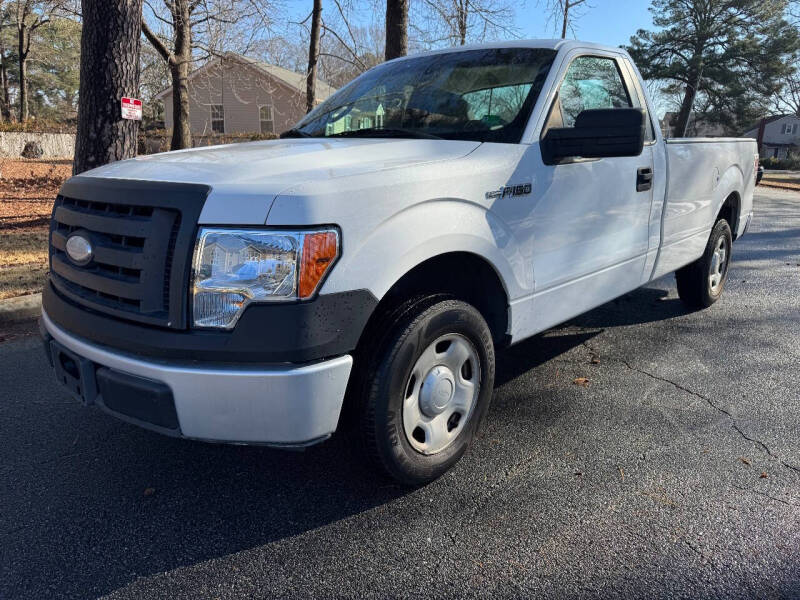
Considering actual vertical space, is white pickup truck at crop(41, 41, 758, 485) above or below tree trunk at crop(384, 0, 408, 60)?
below

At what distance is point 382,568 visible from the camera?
2279 mm

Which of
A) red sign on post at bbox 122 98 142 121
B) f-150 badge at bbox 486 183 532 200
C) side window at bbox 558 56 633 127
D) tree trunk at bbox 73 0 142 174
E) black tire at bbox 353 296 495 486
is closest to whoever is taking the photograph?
black tire at bbox 353 296 495 486

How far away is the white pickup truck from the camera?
2.15m

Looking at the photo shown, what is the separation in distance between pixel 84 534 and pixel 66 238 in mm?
1209

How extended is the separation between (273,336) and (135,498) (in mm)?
1180

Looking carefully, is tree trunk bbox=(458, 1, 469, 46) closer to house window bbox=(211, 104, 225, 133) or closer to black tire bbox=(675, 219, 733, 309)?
black tire bbox=(675, 219, 733, 309)

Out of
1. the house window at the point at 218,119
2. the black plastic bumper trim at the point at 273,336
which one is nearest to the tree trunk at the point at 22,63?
the house window at the point at 218,119

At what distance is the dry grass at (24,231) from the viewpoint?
233 inches

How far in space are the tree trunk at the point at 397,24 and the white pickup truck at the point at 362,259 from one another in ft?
24.4

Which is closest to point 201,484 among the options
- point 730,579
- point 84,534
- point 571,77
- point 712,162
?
point 84,534

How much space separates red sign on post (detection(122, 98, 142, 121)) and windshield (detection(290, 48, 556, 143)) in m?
3.89

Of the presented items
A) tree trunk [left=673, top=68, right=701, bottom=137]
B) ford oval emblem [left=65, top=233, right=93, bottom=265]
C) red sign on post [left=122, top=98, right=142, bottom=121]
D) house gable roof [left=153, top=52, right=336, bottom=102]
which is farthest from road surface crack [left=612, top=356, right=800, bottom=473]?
tree trunk [left=673, top=68, right=701, bottom=137]

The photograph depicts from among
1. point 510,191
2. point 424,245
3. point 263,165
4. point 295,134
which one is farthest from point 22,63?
point 424,245

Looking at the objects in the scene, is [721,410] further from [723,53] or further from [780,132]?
[780,132]
